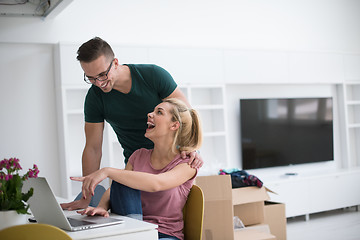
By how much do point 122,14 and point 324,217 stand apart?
3072 millimetres

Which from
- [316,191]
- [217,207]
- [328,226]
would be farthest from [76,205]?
[316,191]

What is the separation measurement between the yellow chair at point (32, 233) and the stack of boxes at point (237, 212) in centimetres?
165

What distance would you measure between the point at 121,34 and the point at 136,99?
7.87 ft

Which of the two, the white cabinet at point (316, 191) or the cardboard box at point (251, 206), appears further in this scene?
the white cabinet at point (316, 191)

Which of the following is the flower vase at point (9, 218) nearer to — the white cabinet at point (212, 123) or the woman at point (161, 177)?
the woman at point (161, 177)

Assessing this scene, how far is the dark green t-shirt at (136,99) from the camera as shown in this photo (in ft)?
8.23

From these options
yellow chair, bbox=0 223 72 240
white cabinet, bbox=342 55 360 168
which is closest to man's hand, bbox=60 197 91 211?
yellow chair, bbox=0 223 72 240

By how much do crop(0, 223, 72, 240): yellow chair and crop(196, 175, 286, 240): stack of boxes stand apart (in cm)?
165

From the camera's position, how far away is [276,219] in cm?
400

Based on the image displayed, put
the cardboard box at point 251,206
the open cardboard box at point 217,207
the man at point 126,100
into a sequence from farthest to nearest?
the cardboard box at point 251,206 < the open cardboard box at point 217,207 < the man at point 126,100

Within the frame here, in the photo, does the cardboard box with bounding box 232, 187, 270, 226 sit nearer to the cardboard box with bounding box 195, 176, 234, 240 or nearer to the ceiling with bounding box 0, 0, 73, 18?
the cardboard box with bounding box 195, 176, 234, 240

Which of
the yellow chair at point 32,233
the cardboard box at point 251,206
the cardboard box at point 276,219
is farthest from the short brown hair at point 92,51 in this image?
the cardboard box at point 276,219

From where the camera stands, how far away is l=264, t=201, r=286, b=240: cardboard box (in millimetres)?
3947

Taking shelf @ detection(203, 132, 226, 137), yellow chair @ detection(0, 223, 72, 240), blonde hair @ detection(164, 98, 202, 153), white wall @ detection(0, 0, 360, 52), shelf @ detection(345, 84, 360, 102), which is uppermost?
white wall @ detection(0, 0, 360, 52)
